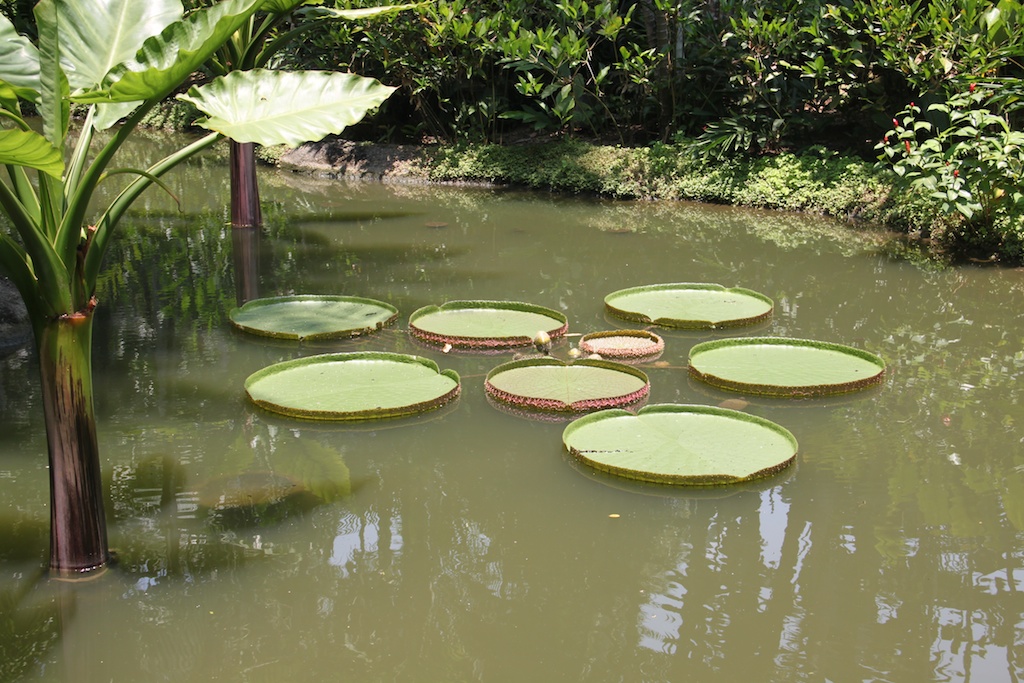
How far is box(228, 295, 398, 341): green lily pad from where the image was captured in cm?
597

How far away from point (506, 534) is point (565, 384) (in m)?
1.37

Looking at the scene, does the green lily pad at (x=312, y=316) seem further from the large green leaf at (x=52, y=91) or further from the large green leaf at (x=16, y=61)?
the large green leaf at (x=52, y=91)

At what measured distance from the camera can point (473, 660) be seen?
313cm

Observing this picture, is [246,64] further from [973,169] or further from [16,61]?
[973,169]

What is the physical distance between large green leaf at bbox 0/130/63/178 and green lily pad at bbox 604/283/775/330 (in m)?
4.08

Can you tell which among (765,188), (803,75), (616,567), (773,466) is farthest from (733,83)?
(616,567)

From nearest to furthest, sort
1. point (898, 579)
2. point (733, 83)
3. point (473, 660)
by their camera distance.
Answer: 1. point (473, 660)
2. point (898, 579)
3. point (733, 83)

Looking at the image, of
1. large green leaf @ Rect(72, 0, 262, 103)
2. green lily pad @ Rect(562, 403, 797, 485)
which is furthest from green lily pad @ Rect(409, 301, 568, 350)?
large green leaf @ Rect(72, 0, 262, 103)

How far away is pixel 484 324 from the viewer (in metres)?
6.07

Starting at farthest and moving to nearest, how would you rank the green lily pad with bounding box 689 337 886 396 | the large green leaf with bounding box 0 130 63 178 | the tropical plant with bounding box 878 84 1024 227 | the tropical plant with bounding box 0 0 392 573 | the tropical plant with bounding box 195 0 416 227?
the tropical plant with bounding box 195 0 416 227, the tropical plant with bounding box 878 84 1024 227, the green lily pad with bounding box 689 337 886 396, the tropical plant with bounding box 0 0 392 573, the large green leaf with bounding box 0 130 63 178

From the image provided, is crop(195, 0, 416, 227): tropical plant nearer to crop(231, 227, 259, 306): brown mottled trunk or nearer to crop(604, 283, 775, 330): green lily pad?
crop(231, 227, 259, 306): brown mottled trunk

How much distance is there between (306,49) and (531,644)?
12.0 metres

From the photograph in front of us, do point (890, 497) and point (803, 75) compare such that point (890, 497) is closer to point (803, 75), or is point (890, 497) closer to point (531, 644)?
point (531, 644)

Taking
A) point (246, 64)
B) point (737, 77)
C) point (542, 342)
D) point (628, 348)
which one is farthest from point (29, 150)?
point (737, 77)
